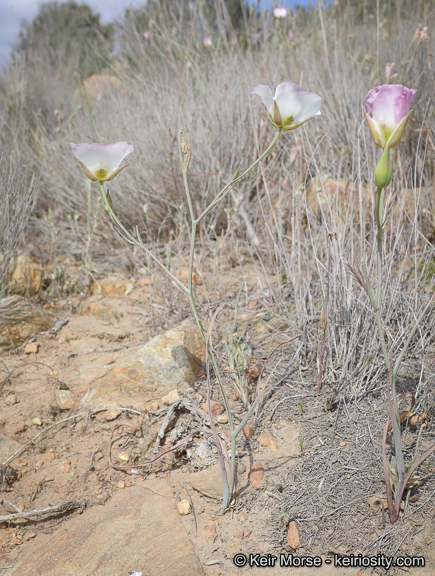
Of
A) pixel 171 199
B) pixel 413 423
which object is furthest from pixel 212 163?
pixel 413 423

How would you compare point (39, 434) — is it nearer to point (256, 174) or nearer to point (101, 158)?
point (101, 158)

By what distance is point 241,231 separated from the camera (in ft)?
9.21

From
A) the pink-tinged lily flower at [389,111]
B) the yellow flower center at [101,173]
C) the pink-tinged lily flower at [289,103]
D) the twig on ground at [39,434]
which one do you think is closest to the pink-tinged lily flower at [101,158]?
the yellow flower center at [101,173]

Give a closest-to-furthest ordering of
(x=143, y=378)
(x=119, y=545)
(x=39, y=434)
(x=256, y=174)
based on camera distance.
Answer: (x=119, y=545)
(x=39, y=434)
(x=143, y=378)
(x=256, y=174)

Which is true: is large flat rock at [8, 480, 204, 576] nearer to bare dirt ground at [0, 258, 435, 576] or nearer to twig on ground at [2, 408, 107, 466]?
bare dirt ground at [0, 258, 435, 576]

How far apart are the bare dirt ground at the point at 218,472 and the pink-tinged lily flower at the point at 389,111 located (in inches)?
32.2

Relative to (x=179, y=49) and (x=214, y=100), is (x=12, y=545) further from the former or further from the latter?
(x=179, y=49)

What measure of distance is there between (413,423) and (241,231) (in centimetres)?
166

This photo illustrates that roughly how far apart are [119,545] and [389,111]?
1.27 meters

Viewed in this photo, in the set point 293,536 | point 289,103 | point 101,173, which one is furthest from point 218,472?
point 289,103

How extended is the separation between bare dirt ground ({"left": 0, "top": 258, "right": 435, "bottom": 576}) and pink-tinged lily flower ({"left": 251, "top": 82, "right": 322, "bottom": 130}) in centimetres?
77

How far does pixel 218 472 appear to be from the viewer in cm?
137

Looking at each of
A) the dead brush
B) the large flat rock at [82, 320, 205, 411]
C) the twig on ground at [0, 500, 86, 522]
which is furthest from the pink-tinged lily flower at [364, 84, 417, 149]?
the dead brush

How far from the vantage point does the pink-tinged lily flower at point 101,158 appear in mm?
1074
